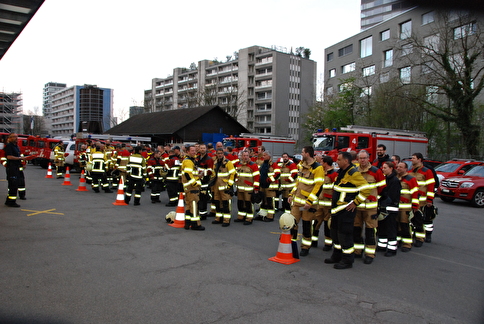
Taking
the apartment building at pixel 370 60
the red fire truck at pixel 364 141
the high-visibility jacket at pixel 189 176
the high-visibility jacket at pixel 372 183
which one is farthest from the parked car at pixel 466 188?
the apartment building at pixel 370 60

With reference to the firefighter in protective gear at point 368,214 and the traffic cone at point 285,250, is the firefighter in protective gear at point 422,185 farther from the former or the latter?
the traffic cone at point 285,250

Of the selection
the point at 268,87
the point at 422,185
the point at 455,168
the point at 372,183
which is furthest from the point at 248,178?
the point at 268,87

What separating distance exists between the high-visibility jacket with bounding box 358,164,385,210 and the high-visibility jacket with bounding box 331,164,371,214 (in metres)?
0.41

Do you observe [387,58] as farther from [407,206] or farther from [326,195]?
[326,195]

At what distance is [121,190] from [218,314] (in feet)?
28.6

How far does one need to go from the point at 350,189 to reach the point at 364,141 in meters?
16.7

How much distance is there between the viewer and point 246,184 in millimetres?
9719

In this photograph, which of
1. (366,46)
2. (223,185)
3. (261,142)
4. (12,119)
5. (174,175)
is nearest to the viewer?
(223,185)

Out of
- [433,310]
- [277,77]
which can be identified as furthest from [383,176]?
[277,77]

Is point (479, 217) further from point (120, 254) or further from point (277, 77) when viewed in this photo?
point (277, 77)

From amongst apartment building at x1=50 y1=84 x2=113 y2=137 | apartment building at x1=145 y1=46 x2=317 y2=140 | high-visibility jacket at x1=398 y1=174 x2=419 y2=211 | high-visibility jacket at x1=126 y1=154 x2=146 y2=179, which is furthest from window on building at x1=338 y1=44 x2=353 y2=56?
apartment building at x1=50 y1=84 x2=113 y2=137

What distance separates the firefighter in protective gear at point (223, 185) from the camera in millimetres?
9492

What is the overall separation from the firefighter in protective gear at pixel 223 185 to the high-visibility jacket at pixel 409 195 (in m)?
3.85

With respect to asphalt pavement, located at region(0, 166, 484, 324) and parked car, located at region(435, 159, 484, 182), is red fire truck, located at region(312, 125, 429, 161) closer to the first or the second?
parked car, located at region(435, 159, 484, 182)
